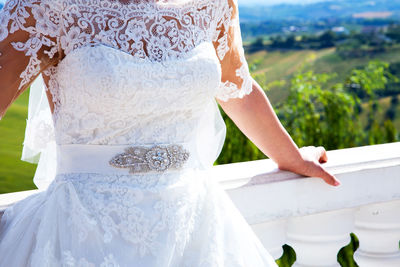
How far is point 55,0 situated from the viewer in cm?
145

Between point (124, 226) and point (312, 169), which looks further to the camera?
point (312, 169)

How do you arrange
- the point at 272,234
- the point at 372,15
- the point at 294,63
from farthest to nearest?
the point at 372,15, the point at 294,63, the point at 272,234

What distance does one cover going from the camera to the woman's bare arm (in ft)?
6.09

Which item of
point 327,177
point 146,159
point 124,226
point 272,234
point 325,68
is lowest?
point 325,68

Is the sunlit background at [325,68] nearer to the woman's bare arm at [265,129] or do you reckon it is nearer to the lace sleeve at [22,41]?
the woman's bare arm at [265,129]

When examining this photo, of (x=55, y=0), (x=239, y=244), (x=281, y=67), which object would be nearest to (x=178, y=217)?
(x=239, y=244)

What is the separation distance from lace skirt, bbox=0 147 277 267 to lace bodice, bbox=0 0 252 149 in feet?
0.45

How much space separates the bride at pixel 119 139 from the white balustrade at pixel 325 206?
0.51 feet

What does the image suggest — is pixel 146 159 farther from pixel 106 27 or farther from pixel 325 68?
pixel 325 68

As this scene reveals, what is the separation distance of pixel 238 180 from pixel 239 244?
9.2 inches

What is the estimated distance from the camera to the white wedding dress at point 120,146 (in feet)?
4.57

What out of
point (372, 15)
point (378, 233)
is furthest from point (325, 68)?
point (378, 233)

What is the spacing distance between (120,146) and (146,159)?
8cm

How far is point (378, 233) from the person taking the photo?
6.23 ft
